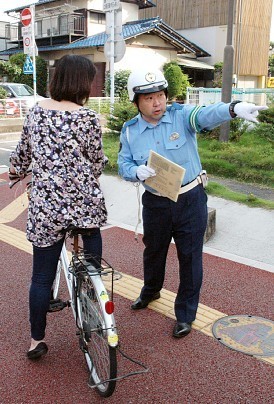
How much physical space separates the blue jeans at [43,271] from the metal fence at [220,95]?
9.24 metres

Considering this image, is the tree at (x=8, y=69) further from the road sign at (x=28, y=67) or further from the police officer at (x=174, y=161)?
the police officer at (x=174, y=161)

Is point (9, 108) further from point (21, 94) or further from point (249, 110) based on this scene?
point (249, 110)

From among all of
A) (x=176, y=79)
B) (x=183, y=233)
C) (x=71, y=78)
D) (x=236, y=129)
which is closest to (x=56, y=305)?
(x=183, y=233)

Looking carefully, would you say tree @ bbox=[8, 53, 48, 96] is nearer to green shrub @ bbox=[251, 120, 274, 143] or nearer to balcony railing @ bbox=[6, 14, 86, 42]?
balcony railing @ bbox=[6, 14, 86, 42]

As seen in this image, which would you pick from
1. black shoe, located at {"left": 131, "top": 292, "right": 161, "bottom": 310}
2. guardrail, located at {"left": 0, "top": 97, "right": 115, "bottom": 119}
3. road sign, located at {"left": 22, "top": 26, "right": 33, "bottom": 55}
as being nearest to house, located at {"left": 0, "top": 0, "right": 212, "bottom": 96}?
guardrail, located at {"left": 0, "top": 97, "right": 115, "bottom": 119}

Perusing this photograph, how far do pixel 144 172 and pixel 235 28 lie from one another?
27827 mm

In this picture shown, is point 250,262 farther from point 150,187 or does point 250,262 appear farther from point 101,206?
point 101,206

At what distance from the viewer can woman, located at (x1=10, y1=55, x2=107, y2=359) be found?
245cm

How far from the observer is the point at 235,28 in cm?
2775

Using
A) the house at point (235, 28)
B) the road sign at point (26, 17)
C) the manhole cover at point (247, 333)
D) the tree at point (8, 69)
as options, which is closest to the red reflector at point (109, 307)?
the manhole cover at point (247, 333)

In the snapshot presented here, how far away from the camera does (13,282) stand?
416cm

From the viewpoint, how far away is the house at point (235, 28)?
2817 centimetres

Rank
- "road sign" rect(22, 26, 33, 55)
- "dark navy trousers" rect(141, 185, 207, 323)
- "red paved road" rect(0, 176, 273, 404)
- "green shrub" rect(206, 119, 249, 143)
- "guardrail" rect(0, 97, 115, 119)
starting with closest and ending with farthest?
"red paved road" rect(0, 176, 273, 404), "dark navy trousers" rect(141, 185, 207, 323), "green shrub" rect(206, 119, 249, 143), "road sign" rect(22, 26, 33, 55), "guardrail" rect(0, 97, 115, 119)

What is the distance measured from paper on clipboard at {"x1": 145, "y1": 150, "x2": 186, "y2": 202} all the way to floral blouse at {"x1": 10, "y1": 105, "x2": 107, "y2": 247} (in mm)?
387
